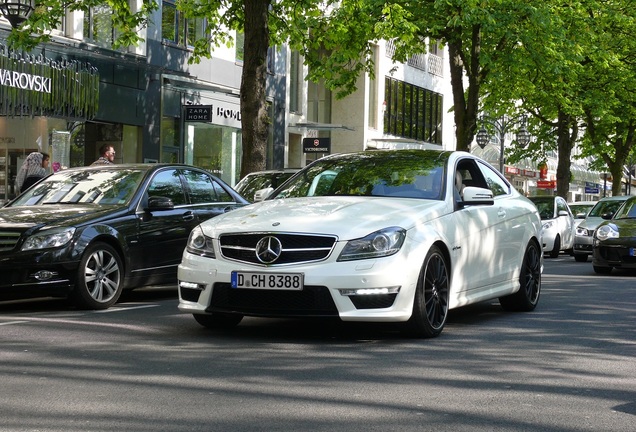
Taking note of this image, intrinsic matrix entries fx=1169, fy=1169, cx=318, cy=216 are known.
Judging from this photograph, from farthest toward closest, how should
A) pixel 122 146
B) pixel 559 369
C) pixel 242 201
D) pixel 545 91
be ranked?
pixel 545 91 → pixel 122 146 → pixel 242 201 → pixel 559 369

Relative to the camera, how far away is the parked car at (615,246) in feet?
61.3

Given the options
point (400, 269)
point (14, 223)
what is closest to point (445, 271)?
point (400, 269)

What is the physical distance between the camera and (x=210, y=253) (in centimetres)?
876

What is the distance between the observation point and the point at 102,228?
11.4 m

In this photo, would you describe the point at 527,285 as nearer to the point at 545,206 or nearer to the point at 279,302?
the point at 279,302

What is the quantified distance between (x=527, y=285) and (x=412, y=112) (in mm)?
38509

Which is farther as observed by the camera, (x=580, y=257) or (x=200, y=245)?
(x=580, y=257)

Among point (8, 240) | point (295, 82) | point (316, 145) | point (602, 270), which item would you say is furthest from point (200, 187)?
point (295, 82)

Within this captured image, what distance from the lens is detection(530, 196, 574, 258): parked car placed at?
28058 mm

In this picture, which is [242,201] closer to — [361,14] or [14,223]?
[14,223]

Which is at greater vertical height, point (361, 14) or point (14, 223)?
point (361, 14)

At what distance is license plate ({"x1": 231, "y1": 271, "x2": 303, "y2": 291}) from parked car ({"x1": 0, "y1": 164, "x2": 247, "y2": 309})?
3.04m

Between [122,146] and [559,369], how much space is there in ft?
72.4

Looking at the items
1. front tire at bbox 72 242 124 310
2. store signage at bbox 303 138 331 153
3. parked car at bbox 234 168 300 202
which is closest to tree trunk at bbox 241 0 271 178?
parked car at bbox 234 168 300 202
